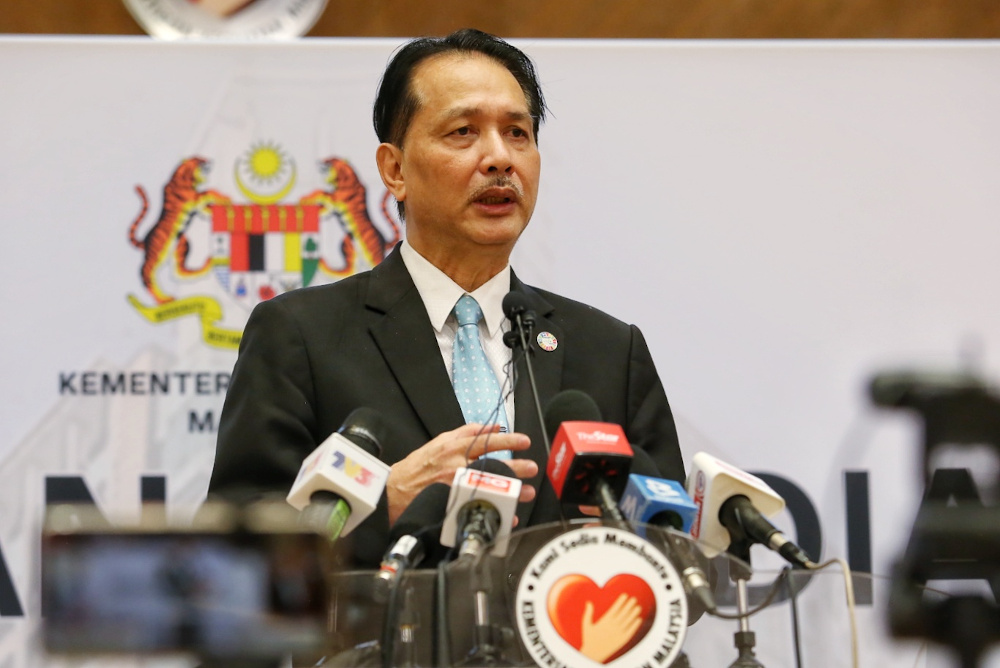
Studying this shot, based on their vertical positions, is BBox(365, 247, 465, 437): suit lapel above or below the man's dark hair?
below

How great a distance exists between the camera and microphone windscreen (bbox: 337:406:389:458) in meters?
1.62

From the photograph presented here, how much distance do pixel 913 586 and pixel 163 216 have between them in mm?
2849

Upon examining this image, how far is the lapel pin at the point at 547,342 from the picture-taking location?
8.29ft

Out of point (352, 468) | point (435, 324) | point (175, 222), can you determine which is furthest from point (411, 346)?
point (175, 222)

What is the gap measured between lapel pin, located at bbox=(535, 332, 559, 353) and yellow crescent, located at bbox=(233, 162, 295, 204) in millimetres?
1418

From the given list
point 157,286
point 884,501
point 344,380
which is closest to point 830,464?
point 884,501

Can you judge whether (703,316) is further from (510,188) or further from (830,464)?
(510,188)

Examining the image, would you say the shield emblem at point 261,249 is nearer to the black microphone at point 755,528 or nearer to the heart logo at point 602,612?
the black microphone at point 755,528

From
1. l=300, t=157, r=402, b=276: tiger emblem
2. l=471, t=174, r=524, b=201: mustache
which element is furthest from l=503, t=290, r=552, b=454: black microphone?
l=300, t=157, r=402, b=276: tiger emblem

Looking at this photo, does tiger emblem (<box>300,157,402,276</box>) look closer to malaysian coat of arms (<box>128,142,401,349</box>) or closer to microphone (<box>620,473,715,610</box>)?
malaysian coat of arms (<box>128,142,401,349</box>)

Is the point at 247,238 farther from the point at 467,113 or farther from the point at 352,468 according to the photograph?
the point at 352,468

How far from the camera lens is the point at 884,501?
11.7 feet

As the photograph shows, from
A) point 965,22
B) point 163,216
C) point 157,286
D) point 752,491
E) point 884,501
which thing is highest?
point 965,22

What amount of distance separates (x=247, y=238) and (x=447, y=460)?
197 cm
